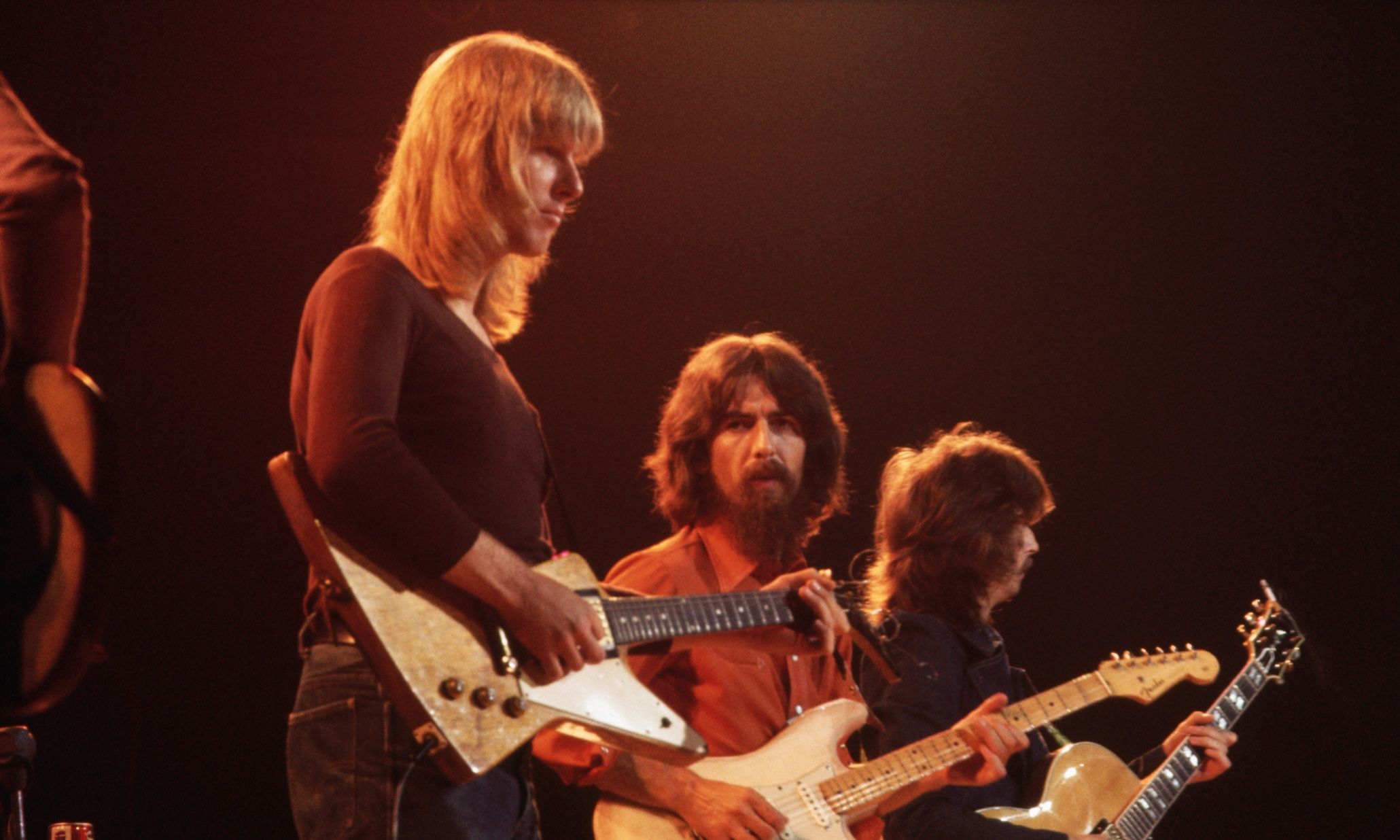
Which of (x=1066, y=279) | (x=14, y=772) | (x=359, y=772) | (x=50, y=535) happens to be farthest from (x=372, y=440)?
(x=1066, y=279)

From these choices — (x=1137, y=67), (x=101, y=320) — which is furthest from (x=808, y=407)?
(x=1137, y=67)

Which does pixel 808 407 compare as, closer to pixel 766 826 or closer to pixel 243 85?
pixel 766 826

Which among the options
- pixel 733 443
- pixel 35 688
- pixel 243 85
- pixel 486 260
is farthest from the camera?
pixel 243 85

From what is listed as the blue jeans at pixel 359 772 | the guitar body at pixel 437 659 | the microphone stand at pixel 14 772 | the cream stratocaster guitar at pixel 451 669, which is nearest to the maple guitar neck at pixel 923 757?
the cream stratocaster guitar at pixel 451 669

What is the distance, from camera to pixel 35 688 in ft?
3.58

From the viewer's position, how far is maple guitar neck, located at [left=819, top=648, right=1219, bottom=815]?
9.36 feet

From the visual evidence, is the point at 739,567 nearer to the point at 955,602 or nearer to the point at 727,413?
the point at 727,413

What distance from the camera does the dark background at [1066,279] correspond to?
5.29 m

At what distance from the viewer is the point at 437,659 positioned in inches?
66.2

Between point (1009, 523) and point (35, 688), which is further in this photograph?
point (1009, 523)

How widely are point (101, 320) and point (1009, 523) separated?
3173 mm

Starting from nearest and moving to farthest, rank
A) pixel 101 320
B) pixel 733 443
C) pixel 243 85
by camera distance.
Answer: pixel 733 443 → pixel 101 320 → pixel 243 85

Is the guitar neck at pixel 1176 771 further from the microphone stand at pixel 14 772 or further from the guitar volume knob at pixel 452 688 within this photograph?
the microphone stand at pixel 14 772

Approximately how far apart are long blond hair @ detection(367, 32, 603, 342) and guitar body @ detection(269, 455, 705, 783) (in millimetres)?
512
